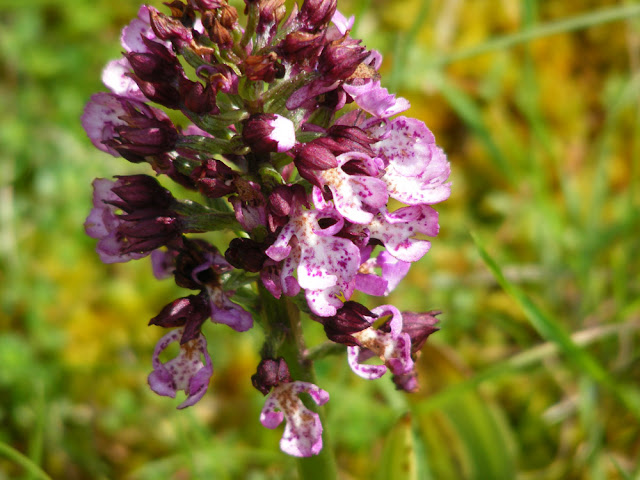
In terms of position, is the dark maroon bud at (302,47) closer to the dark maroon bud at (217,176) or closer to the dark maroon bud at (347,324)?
the dark maroon bud at (217,176)

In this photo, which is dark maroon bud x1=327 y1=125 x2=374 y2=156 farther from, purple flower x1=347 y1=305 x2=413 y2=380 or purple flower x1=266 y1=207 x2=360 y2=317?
purple flower x1=347 y1=305 x2=413 y2=380

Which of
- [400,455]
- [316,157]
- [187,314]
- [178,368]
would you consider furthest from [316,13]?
[400,455]

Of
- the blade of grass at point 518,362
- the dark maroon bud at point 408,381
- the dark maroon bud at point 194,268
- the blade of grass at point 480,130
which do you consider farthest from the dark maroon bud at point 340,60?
the blade of grass at point 480,130

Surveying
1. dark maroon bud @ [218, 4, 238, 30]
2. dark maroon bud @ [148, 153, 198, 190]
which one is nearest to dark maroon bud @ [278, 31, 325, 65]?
dark maroon bud @ [218, 4, 238, 30]

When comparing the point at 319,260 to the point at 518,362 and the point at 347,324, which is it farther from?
the point at 518,362

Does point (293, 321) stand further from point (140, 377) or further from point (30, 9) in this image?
point (30, 9)
